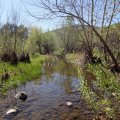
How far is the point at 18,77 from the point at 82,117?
10058mm

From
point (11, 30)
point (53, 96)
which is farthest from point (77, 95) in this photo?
point (11, 30)

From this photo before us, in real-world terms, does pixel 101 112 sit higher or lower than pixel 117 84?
lower

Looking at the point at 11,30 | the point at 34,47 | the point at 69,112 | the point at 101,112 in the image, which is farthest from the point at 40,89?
the point at 34,47

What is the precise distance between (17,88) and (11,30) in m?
21.7

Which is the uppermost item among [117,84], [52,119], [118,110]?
[117,84]

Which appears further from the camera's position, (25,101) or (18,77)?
(18,77)

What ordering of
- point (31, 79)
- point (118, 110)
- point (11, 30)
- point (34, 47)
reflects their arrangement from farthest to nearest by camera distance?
1. point (34, 47)
2. point (11, 30)
3. point (31, 79)
4. point (118, 110)

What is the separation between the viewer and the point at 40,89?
17.5 m

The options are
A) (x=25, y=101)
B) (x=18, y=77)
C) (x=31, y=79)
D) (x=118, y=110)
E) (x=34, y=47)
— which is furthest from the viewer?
(x=34, y=47)

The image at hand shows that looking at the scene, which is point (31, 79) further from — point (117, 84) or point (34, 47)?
point (34, 47)

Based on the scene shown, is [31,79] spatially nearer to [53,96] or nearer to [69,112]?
[53,96]

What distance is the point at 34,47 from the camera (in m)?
71.5

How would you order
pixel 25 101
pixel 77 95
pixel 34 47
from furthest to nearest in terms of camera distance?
pixel 34 47, pixel 77 95, pixel 25 101

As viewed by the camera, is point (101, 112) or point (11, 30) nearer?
point (101, 112)
